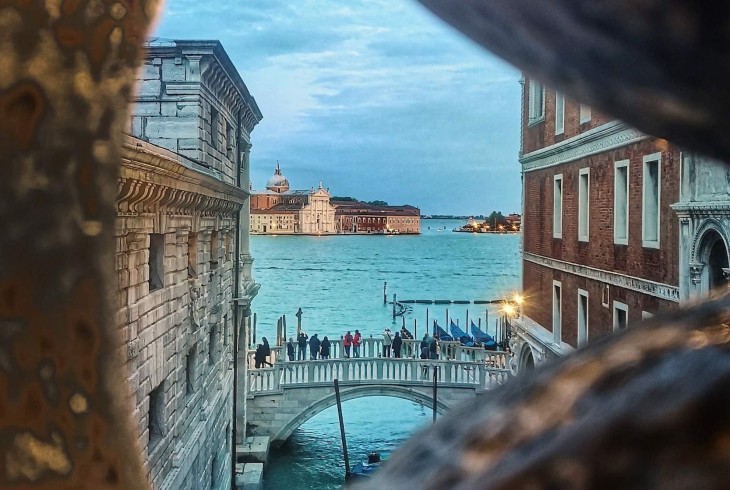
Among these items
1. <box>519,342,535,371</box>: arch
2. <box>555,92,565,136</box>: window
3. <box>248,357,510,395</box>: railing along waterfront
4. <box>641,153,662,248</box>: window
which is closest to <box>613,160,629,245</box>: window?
<box>641,153,662,248</box>: window

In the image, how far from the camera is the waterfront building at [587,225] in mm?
8609

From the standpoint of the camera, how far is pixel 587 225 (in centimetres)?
1093

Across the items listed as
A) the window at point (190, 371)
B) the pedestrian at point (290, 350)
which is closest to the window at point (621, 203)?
the window at point (190, 371)

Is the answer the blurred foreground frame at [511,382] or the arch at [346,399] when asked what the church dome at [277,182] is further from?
the blurred foreground frame at [511,382]

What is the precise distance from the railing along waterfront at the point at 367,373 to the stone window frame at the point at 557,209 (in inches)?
238

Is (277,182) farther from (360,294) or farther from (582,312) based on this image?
(582,312)

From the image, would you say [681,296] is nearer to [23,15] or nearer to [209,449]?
[209,449]

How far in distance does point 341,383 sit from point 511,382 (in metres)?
18.3

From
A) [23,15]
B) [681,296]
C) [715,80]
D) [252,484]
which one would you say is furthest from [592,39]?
[252,484]

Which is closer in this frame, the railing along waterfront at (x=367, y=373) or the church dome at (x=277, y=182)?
the railing along waterfront at (x=367, y=373)

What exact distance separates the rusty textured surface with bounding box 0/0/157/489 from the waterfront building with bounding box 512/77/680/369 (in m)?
7.14

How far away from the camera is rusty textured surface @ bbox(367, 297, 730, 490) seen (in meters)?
0.31

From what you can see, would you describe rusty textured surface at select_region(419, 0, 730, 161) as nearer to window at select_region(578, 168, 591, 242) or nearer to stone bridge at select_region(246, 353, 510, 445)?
window at select_region(578, 168, 591, 242)

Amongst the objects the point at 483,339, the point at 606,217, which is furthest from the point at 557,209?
the point at 483,339
